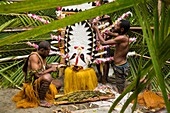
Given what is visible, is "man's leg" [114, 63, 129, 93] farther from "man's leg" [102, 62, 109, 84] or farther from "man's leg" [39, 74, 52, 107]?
"man's leg" [39, 74, 52, 107]

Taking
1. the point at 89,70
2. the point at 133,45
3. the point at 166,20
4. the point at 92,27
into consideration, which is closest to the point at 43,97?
the point at 89,70

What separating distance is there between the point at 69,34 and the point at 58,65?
504mm

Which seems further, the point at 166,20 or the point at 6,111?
the point at 6,111

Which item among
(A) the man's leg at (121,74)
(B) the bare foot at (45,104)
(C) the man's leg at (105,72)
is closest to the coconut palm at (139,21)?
(B) the bare foot at (45,104)

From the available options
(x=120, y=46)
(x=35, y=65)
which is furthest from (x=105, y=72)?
(x=35, y=65)

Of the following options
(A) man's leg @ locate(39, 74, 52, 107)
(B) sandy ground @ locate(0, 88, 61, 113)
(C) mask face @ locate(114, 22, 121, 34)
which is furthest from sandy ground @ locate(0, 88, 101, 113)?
(C) mask face @ locate(114, 22, 121, 34)

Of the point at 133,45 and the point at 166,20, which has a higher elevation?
the point at 166,20

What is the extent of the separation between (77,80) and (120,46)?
83cm

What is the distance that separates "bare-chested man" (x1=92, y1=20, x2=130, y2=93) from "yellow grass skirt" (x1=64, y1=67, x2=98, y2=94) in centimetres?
44

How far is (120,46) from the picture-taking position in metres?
5.12

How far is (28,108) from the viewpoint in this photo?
4770 millimetres

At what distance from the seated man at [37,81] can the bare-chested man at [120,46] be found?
921 mm

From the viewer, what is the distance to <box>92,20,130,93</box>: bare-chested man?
5.03 m

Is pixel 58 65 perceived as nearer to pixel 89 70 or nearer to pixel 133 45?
pixel 89 70
